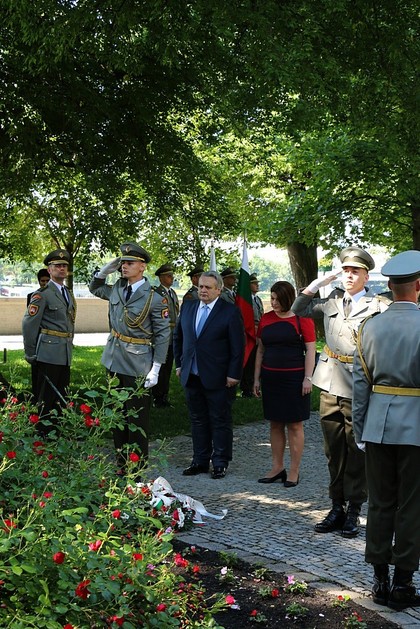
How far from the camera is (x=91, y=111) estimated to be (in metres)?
12.6

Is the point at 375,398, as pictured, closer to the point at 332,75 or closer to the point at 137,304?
the point at 137,304

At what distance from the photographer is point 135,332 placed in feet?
27.4

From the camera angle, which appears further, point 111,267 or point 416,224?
point 416,224

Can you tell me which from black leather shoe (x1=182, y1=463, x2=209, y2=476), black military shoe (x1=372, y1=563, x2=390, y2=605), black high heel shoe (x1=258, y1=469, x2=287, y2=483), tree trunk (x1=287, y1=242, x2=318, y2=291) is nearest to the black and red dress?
black high heel shoe (x1=258, y1=469, x2=287, y2=483)

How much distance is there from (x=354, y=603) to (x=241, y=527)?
6.14ft

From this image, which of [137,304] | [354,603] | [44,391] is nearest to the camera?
[354,603]

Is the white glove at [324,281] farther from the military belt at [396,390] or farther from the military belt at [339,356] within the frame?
the military belt at [396,390]

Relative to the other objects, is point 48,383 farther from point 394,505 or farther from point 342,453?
point 394,505

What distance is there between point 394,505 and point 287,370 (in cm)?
320

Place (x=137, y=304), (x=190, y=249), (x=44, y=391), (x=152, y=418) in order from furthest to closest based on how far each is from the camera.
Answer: (x=190, y=249)
(x=152, y=418)
(x=44, y=391)
(x=137, y=304)

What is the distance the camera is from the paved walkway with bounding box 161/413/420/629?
18.7 feet

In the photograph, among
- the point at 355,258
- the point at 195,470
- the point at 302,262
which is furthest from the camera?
the point at 302,262

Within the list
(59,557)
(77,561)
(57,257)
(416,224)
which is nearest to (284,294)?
(57,257)

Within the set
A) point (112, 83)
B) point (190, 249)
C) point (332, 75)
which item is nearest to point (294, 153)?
point (190, 249)
